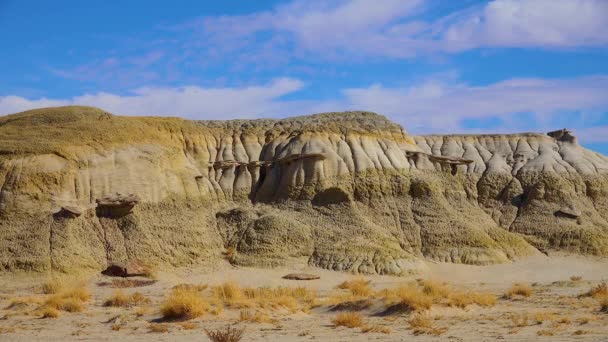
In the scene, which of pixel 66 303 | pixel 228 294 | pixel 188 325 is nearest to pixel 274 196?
pixel 228 294

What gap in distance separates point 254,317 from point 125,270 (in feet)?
53.2

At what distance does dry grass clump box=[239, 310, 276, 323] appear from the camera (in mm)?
23812

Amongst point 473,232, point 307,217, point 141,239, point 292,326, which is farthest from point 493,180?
point 292,326

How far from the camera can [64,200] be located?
41469 mm

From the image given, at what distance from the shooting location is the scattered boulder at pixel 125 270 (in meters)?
38.5

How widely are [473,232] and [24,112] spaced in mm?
28891

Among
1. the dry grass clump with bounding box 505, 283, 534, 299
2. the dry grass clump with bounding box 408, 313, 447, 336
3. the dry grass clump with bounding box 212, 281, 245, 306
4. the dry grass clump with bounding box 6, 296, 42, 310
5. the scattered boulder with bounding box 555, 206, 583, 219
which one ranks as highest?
the scattered boulder with bounding box 555, 206, 583, 219

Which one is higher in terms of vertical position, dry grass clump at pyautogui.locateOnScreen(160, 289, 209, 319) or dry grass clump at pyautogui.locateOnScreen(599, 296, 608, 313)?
dry grass clump at pyautogui.locateOnScreen(160, 289, 209, 319)

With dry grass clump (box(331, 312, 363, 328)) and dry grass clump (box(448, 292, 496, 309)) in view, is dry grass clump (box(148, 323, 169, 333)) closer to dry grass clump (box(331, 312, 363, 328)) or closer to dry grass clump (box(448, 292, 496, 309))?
dry grass clump (box(331, 312, 363, 328))

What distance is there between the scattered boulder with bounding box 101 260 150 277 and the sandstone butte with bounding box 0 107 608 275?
0.78 m

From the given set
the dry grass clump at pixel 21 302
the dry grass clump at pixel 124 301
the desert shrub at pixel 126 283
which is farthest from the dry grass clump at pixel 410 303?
the desert shrub at pixel 126 283

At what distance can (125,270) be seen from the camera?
38562 mm

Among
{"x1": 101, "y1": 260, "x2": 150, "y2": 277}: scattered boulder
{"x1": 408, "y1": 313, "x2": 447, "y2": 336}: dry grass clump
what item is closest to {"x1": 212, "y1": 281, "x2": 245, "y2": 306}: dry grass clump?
{"x1": 408, "y1": 313, "x2": 447, "y2": 336}: dry grass clump

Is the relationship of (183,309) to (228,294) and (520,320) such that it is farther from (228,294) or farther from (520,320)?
(520,320)
